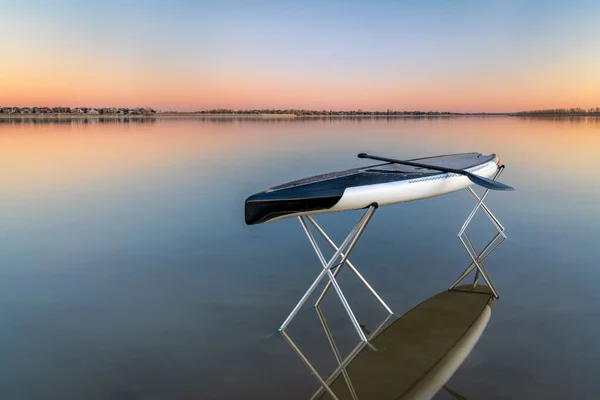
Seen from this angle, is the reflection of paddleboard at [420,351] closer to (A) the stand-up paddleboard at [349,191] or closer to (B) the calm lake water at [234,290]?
(B) the calm lake water at [234,290]

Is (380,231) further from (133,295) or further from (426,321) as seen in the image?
(133,295)

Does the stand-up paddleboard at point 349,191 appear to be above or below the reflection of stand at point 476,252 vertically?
above

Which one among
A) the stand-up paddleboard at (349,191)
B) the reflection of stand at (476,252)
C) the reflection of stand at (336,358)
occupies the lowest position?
the reflection of stand at (336,358)

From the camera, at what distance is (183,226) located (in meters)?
9.44

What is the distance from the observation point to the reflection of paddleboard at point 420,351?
4020 mm

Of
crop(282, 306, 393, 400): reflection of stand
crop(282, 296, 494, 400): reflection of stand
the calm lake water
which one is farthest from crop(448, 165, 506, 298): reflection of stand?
crop(282, 306, 393, 400): reflection of stand

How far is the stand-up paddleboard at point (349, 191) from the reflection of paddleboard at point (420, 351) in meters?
1.26

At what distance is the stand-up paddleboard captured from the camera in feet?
15.9

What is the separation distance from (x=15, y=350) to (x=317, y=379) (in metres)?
2.80

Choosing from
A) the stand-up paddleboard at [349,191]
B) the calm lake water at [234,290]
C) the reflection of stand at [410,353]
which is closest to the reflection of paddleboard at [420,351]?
the reflection of stand at [410,353]

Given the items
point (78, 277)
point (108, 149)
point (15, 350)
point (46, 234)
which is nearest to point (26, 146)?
point (108, 149)

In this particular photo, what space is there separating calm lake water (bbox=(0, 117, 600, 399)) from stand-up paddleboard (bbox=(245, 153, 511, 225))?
121 centimetres

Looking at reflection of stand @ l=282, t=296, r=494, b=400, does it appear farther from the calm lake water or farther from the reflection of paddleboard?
the calm lake water

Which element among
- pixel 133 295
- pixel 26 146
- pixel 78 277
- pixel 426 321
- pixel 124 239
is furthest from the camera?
pixel 26 146
